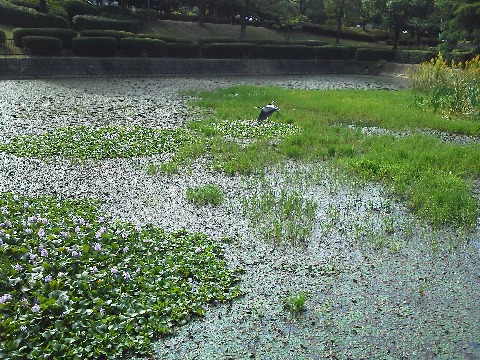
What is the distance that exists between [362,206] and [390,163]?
1.97 m

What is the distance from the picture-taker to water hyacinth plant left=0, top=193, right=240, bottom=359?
3.51 m

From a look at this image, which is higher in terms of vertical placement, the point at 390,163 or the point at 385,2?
the point at 385,2

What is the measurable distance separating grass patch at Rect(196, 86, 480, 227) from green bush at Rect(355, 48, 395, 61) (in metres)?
13.9

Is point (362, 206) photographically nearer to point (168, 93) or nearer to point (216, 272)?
point (216, 272)

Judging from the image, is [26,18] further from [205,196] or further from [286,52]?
[205,196]

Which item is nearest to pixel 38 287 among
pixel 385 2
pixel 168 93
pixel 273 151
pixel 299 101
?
pixel 273 151

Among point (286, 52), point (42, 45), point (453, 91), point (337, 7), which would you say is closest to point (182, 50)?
point (286, 52)

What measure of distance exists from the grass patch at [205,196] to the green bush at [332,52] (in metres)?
22.2

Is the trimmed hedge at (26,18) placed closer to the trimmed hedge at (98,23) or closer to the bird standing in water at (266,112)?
the trimmed hedge at (98,23)

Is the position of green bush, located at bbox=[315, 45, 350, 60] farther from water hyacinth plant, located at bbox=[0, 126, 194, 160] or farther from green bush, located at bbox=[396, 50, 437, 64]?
water hyacinth plant, located at bbox=[0, 126, 194, 160]

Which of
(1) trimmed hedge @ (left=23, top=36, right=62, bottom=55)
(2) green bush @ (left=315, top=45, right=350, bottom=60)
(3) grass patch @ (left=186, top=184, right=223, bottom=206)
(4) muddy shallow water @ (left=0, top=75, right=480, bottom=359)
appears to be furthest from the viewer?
Answer: (2) green bush @ (left=315, top=45, right=350, bottom=60)

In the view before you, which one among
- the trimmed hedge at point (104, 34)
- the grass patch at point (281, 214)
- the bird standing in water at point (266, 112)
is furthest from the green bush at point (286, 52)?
the grass patch at point (281, 214)

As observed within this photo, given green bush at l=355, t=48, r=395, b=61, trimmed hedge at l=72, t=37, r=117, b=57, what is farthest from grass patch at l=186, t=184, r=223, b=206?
green bush at l=355, t=48, r=395, b=61

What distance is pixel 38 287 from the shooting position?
13.0ft
